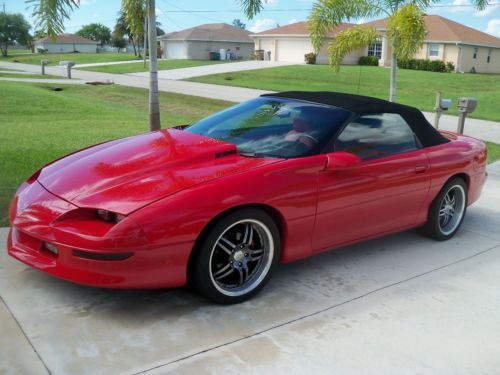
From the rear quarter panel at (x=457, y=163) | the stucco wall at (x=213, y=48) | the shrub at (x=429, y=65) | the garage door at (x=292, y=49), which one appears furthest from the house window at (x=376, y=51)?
the rear quarter panel at (x=457, y=163)

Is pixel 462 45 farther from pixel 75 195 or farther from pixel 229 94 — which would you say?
pixel 75 195

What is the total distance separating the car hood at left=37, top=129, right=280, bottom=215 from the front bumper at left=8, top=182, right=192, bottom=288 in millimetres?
139

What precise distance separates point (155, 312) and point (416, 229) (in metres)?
2.88

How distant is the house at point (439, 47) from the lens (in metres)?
41.9

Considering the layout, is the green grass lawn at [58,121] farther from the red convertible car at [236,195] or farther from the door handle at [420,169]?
the door handle at [420,169]

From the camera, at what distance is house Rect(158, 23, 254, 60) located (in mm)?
59188

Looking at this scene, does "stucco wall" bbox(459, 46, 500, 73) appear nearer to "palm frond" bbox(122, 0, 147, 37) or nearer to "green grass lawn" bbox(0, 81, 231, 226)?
"green grass lawn" bbox(0, 81, 231, 226)

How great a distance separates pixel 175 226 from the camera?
312 centimetres

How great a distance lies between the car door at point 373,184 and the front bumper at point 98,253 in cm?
118

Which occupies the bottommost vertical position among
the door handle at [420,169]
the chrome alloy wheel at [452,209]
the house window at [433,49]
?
the chrome alloy wheel at [452,209]

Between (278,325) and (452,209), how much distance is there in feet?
8.71

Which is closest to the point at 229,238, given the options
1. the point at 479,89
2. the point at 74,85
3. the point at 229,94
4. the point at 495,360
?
the point at 495,360

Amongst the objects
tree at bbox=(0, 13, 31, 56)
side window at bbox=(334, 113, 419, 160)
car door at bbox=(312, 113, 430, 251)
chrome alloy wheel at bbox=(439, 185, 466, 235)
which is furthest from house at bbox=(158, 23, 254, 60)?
car door at bbox=(312, 113, 430, 251)

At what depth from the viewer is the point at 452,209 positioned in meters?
5.18
